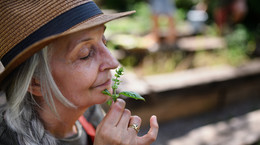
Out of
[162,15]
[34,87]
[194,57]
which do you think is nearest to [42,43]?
[34,87]

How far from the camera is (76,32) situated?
4.68 feet

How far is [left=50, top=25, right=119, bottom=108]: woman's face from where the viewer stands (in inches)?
56.9

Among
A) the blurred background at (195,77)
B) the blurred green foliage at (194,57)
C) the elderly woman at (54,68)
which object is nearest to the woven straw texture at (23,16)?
the elderly woman at (54,68)

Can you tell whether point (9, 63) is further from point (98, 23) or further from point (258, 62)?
point (258, 62)

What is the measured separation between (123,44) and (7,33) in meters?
4.13

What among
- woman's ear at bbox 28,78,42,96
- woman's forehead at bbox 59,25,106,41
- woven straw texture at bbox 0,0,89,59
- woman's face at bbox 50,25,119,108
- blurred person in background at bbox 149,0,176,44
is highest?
woven straw texture at bbox 0,0,89,59

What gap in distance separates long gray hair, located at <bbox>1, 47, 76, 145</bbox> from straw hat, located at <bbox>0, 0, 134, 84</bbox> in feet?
0.23

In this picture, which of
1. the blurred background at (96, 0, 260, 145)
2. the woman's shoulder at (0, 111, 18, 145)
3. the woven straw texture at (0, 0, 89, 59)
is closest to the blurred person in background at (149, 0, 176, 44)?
the blurred background at (96, 0, 260, 145)

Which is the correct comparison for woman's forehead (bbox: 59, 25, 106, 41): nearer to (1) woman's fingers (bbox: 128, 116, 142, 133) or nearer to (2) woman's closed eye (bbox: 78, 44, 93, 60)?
(2) woman's closed eye (bbox: 78, 44, 93, 60)

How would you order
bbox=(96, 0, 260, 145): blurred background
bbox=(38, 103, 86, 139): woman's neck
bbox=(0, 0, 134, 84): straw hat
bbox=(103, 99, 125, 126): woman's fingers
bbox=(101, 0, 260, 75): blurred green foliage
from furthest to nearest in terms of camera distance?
bbox=(101, 0, 260, 75): blurred green foliage, bbox=(96, 0, 260, 145): blurred background, bbox=(38, 103, 86, 139): woman's neck, bbox=(103, 99, 125, 126): woman's fingers, bbox=(0, 0, 134, 84): straw hat

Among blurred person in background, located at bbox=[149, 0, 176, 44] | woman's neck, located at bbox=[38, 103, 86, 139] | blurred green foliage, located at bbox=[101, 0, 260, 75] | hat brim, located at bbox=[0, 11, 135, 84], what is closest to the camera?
hat brim, located at bbox=[0, 11, 135, 84]

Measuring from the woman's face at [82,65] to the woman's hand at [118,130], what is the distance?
0.10 m

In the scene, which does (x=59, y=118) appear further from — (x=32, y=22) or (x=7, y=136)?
(x=32, y=22)

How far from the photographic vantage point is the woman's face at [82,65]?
144 centimetres
